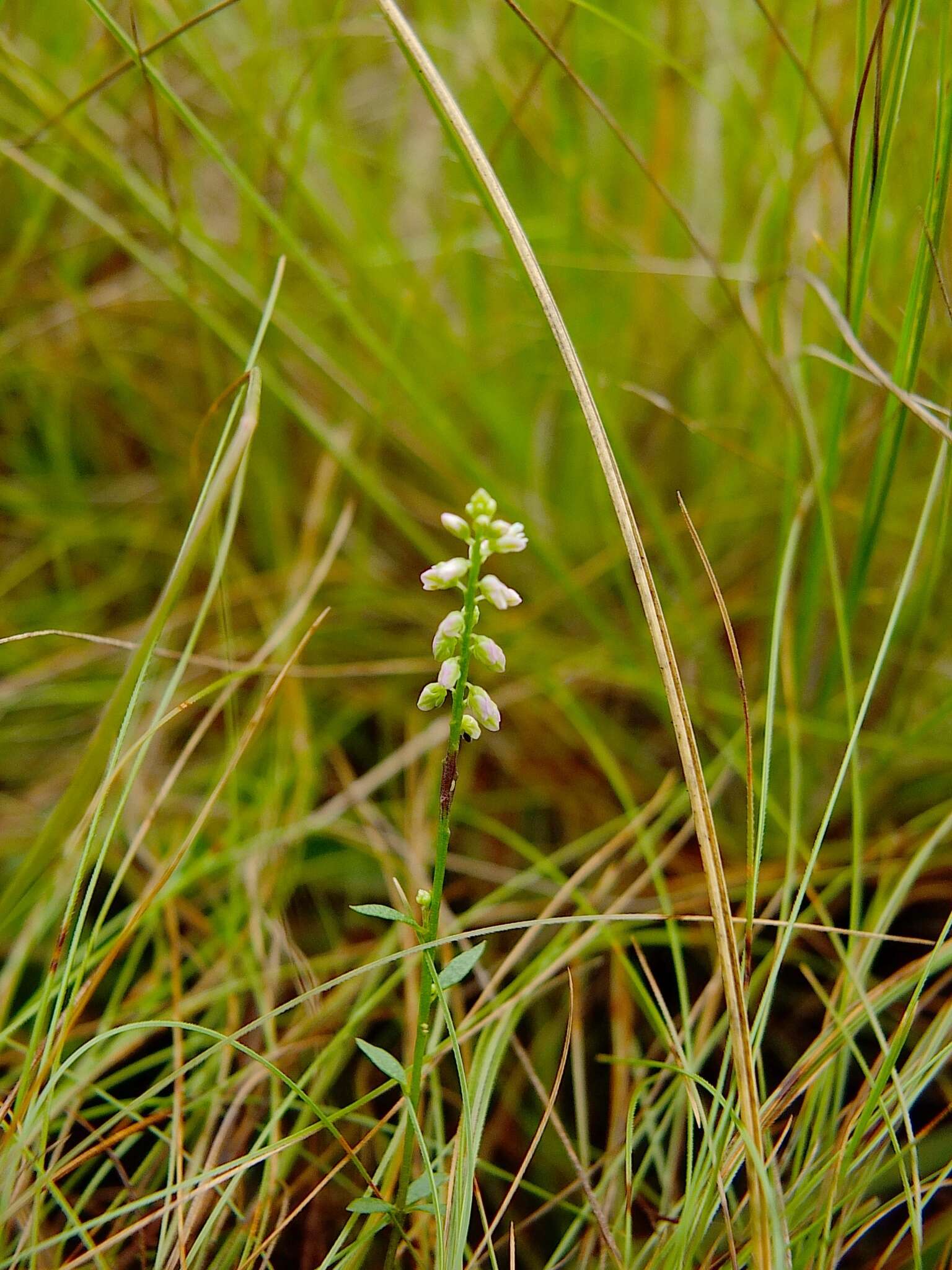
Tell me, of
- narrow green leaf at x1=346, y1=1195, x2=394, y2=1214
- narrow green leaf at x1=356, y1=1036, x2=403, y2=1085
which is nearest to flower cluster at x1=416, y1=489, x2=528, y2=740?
narrow green leaf at x1=356, y1=1036, x2=403, y2=1085

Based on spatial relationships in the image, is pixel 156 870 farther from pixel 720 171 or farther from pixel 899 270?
pixel 720 171

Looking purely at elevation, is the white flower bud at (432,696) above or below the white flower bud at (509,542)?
below

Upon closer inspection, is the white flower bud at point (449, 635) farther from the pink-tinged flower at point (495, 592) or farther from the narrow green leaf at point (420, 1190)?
the narrow green leaf at point (420, 1190)

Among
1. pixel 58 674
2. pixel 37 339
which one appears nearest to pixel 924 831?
pixel 58 674

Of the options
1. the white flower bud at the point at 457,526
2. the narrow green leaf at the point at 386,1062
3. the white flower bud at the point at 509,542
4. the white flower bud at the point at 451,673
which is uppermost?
the white flower bud at the point at 457,526

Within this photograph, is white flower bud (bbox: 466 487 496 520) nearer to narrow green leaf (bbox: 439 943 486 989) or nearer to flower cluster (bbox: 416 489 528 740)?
flower cluster (bbox: 416 489 528 740)

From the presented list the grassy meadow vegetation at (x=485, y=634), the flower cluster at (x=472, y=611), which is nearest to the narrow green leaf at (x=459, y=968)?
the grassy meadow vegetation at (x=485, y=634)

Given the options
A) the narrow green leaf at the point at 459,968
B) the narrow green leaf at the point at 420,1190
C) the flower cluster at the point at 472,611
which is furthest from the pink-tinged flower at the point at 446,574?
the narrow green leaf at the point at 420,1190

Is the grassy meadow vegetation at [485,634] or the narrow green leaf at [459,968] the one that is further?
the grassy meadow vegetation at [485,634]
